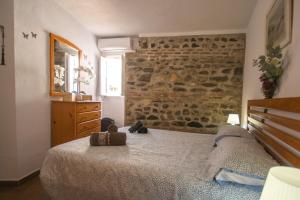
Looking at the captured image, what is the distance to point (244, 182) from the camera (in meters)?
1.10

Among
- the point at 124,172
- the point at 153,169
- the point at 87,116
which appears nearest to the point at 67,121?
the point at 87,116

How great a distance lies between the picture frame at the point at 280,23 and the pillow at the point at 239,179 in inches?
44.6

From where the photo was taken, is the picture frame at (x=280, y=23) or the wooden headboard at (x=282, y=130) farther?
the picture frame at (x=280, y=23)

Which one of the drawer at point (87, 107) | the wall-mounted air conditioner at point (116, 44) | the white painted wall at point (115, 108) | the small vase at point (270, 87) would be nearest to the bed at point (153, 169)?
the small vase at point (270, 87)

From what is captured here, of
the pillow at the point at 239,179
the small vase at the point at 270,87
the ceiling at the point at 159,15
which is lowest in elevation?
the pillow at the point at 239,179

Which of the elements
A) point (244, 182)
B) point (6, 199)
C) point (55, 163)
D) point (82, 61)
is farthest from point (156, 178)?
point (82, 61)

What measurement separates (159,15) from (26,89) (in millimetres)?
2439

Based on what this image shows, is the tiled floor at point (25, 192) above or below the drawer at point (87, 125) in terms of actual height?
below

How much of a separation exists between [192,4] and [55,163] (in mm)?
2850

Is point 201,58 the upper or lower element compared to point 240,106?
upper

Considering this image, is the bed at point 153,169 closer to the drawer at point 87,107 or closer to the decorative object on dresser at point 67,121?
the decorative object on dresser at point 67,121

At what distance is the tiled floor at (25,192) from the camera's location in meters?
2.10

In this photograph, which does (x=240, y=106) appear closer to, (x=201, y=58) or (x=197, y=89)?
(x=197, y=89)

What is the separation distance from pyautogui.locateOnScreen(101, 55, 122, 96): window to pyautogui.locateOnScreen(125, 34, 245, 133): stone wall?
1.36 feet
